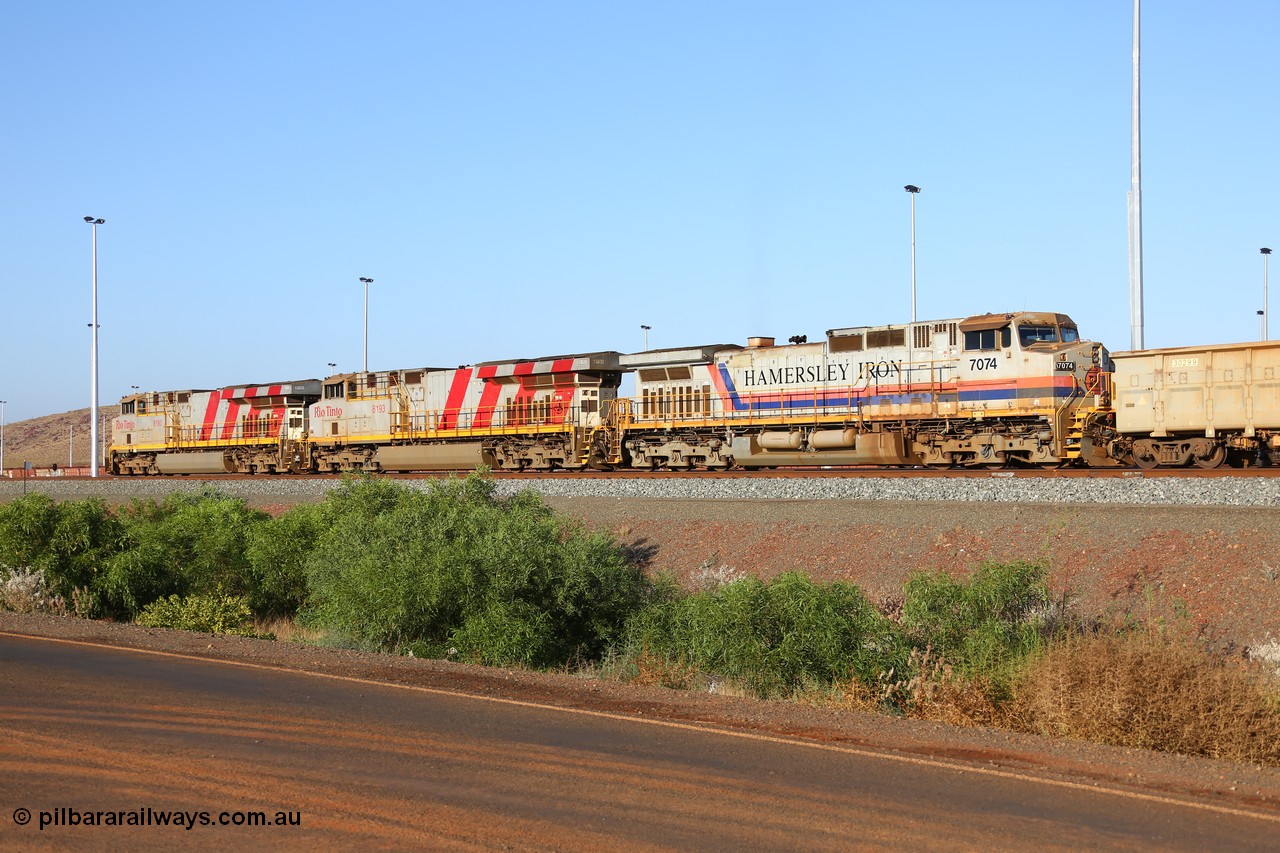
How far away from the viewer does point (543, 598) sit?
16.9 meters

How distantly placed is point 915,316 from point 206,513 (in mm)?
26142

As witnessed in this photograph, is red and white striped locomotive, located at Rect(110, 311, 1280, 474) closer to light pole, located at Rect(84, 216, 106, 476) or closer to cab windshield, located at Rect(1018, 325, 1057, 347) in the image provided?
cab windshield, located at Rect(1018, 325, 1057, 347)

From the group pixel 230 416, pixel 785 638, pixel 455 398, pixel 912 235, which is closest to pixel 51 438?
pixel 230 416

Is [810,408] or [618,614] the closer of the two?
[618,614]

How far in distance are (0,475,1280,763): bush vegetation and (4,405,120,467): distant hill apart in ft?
275

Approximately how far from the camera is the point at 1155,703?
33.0 ft

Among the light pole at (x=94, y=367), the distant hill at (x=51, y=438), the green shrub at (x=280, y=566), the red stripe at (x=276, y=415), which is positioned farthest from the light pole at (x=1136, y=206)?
the distant hill at (x=51, y=438)

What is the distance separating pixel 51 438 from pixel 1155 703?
12784cm

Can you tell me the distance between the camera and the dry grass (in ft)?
32.0

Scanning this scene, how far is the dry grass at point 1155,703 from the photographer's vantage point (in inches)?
384

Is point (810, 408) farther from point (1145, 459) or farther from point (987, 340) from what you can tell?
point (1145, 459)

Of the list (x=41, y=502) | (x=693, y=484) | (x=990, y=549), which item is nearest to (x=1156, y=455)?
(x=990, y=549)

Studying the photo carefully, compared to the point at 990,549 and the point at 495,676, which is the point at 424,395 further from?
the point at 495,676

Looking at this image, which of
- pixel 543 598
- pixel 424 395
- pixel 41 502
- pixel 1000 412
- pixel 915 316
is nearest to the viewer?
pixel 543 598
